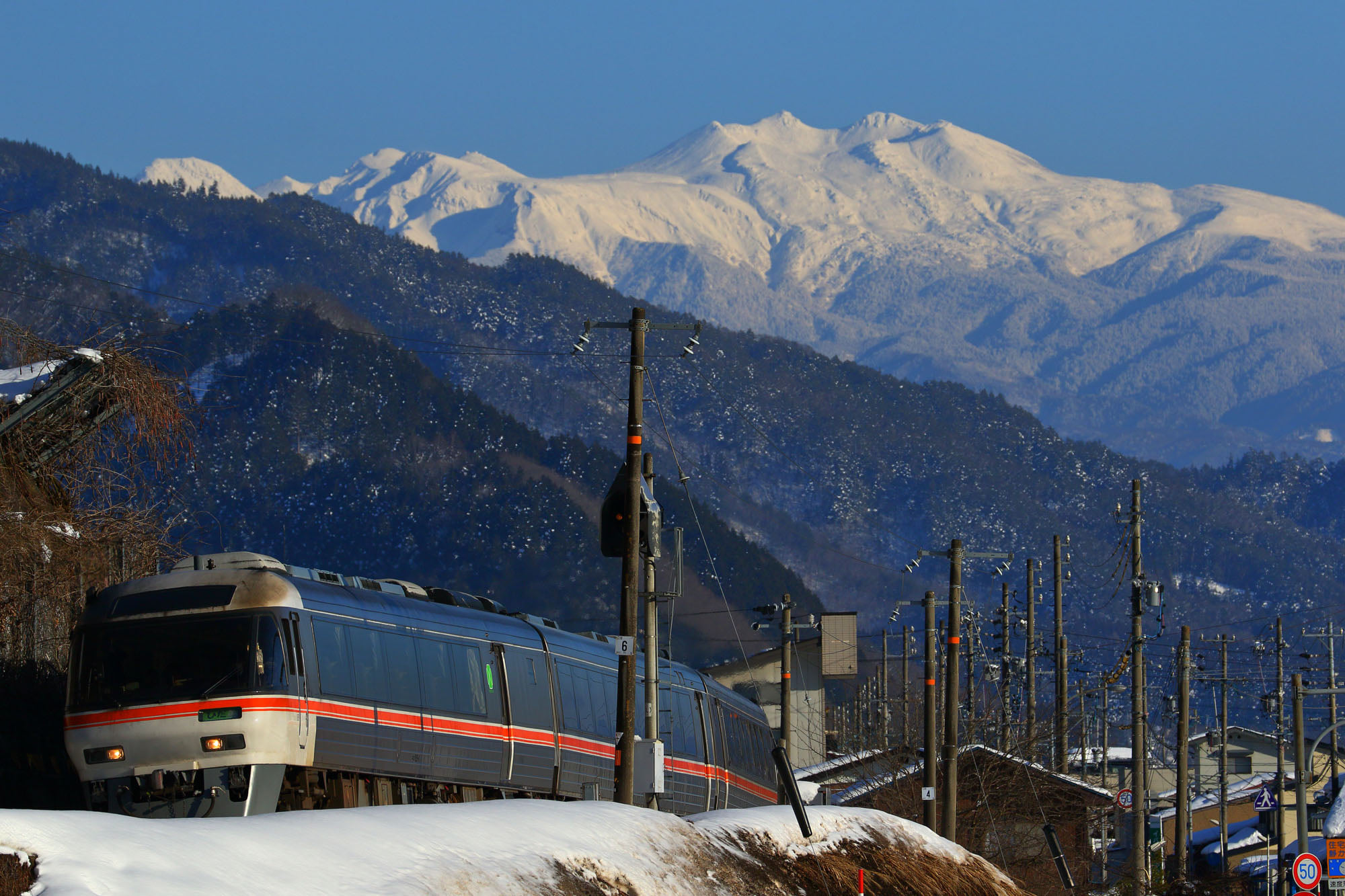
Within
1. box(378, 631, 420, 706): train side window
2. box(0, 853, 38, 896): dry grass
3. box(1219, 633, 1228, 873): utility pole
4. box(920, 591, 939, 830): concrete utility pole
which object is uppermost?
box(378, 631, 420, 706): train side window

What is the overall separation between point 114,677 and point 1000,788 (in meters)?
35.2

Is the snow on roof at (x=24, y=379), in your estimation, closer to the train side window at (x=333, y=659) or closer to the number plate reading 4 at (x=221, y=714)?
the train side window at (x=333, y=659)

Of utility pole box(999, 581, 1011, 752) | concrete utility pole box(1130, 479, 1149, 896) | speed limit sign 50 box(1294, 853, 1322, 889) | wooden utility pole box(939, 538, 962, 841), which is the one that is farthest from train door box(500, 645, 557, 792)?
utility pole box(999, 581, 1011, 752)

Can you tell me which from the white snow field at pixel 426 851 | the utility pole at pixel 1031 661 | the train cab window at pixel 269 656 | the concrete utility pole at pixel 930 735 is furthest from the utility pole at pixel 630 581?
the utility pole at pixel 1031 661

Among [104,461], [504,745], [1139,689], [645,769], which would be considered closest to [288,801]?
[504,745]

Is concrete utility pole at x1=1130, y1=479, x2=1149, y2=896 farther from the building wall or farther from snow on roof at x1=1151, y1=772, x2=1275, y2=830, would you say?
the building wall

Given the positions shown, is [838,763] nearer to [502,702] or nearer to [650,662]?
[650,662]

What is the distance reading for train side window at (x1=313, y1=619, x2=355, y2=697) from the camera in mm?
20656

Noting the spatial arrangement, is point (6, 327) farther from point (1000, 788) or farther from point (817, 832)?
point (1000, 788)

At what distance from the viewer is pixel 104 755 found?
64.2 ft

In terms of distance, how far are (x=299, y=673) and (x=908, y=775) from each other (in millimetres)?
34370

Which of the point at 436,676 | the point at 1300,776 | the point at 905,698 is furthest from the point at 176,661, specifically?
the point at 1300,776

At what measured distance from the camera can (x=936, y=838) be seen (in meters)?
23.9

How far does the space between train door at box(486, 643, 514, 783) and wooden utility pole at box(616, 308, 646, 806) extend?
5.63 feet
